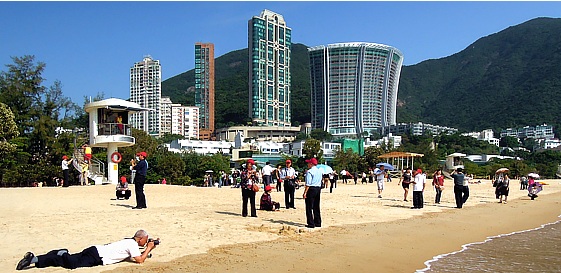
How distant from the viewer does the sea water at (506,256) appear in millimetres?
8359

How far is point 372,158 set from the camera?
56.4 meters

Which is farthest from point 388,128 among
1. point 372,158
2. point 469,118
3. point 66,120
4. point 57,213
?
point 57,213

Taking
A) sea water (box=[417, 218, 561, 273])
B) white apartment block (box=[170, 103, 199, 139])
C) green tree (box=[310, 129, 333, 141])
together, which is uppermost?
white apartment block (box=[170, 103, 199, 139])

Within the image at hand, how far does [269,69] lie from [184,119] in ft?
96.1

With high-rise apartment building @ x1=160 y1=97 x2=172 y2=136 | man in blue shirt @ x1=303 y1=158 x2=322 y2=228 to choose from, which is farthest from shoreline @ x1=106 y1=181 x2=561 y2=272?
high-rise apartment building @ x1=160 y1=97 x2=172 y2=136

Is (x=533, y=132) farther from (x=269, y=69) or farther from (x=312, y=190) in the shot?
(x=312, y=190)

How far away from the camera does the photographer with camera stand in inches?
272

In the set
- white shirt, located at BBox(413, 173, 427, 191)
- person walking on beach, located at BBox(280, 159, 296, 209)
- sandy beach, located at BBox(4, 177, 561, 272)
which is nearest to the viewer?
sandy beach, located at BBox(4, 177, 561, 272)

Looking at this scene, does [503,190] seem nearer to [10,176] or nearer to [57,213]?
[57,213]

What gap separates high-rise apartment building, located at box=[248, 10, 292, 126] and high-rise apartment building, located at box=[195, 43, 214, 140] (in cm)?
1561

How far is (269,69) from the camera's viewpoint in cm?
15700

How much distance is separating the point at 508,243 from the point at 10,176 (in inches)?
1188

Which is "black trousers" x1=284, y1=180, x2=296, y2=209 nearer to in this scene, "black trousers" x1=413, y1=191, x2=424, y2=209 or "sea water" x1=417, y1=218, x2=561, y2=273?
"black trousers" x1=413, y1=191, x2=424, y2=209

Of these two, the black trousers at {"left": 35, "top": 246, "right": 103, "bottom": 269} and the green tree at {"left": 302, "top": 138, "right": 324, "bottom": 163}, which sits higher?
the green tree at {"left": 302, "top": 138, "right": 324, "bottom": 163}
